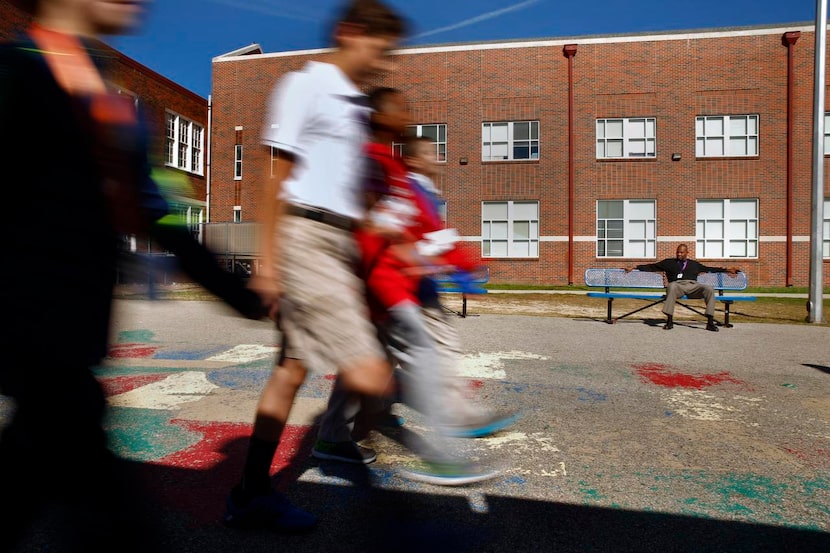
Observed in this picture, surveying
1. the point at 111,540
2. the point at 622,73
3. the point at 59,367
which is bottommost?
the point at 111,540

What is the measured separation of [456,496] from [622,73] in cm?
2442

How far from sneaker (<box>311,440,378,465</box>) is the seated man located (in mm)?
8189

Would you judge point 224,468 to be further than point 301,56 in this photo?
No

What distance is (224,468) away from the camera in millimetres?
3137

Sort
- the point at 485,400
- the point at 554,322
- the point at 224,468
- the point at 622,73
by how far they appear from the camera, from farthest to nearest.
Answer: the point at 622,73, the point at 554,322, the point at 485,400, the point at 224,468

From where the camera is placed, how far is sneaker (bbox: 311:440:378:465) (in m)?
3.21

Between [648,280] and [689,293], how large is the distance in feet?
3.48

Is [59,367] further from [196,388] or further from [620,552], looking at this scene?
[196,388]

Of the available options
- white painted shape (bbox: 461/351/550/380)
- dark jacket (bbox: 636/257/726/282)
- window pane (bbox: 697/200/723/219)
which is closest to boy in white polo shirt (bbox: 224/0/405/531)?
white painted shape (bbox: 461/351/550/380)

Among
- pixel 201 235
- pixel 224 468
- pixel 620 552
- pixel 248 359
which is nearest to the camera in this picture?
pixel 201 235

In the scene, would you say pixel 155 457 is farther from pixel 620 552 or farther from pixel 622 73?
pixel 622 73

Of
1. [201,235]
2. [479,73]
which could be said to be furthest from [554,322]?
[479,73]

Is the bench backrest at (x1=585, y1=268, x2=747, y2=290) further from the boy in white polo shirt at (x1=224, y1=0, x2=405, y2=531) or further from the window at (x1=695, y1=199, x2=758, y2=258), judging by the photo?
the window at (x1=695, y1=199, x2=758, y2=258)

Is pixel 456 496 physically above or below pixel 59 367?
below
